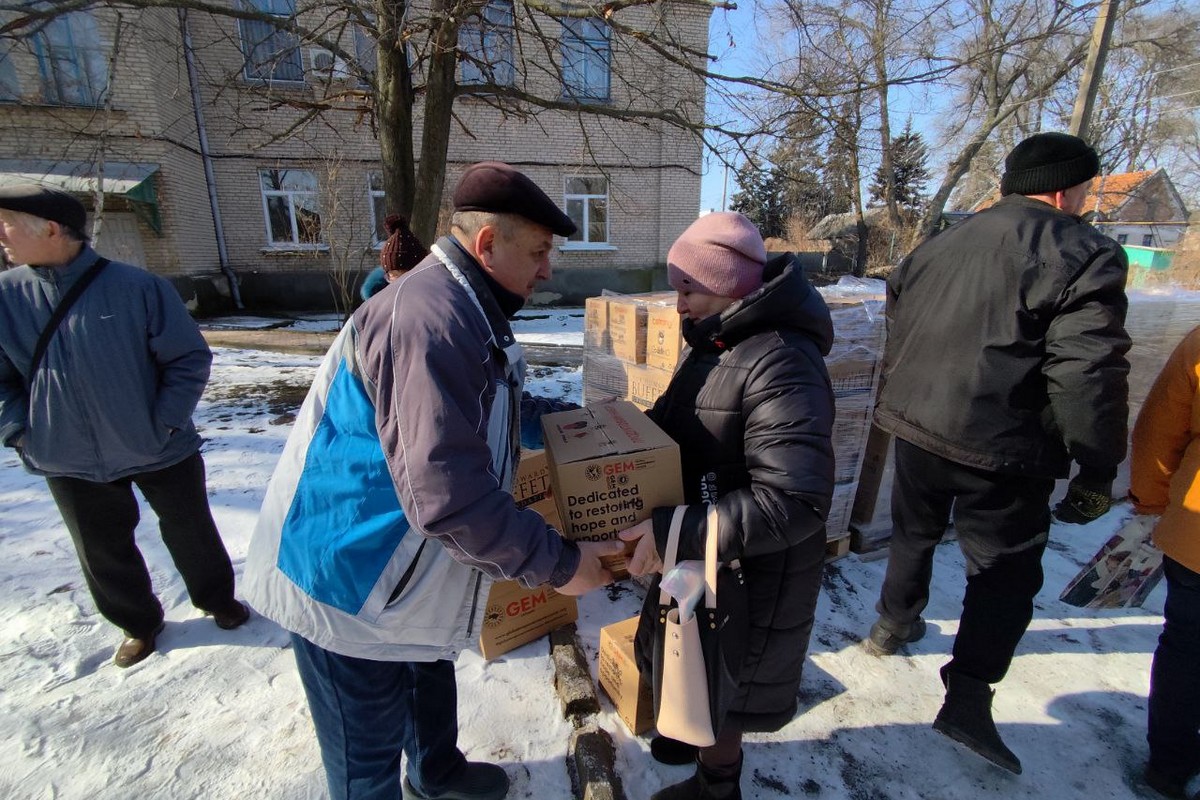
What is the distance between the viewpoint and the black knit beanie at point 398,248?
3650 millimetres

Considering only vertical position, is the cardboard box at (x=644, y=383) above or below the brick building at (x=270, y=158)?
below

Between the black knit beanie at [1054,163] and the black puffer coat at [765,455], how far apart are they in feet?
3.62

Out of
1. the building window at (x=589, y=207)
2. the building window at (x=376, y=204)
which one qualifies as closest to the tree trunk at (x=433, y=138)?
the building window at (x=376, y=204)

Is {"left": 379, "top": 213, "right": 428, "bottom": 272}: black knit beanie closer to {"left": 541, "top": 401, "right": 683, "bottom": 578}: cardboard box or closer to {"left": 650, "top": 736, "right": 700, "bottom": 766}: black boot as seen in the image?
{"left": 541, "top": 401, "right": 683, "bottom": 578}: cardboard box

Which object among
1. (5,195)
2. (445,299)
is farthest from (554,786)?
(5,195)

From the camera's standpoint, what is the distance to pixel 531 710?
7.09 feet

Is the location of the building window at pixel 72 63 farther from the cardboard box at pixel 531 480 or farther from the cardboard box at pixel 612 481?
the cardboard box at pixel 612 481

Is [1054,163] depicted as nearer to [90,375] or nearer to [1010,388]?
[1010,388]

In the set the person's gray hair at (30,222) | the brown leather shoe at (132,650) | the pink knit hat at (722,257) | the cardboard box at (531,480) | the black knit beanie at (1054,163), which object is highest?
the black knit beanie at (1054,163)

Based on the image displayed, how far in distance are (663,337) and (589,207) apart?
12.0 meters

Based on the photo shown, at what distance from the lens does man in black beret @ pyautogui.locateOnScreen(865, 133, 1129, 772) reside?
5.56 feet

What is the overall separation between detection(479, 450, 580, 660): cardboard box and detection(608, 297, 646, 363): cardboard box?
39.0 inches

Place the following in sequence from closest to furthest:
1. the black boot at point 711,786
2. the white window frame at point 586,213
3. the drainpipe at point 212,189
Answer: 1. the black boot at point 711,786
2. the drainpipe at point 212,189
3. the white window frame at point 586,213

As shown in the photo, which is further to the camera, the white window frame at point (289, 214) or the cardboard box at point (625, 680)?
the white window frame at point (289, 214)
